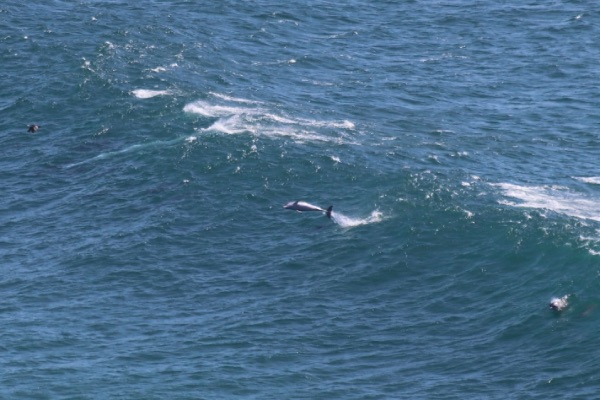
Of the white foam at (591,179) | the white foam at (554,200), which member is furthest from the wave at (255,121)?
the white foam at (591,179)

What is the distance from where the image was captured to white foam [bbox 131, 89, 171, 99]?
393ft

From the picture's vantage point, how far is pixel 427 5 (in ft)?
526

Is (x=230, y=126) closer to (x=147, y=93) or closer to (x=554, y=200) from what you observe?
(x=147, y=93)

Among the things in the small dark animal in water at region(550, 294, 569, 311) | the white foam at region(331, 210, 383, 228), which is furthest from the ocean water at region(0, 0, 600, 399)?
the small dark animal in water at region(550, 294, 569, 311)

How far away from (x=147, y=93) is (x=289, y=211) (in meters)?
28.7

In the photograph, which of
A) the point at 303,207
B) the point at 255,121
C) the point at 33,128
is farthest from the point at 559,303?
the point at 33,128

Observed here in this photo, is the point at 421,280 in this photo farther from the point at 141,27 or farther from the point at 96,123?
the point at 141,27

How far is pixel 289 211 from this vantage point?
98.3 metres

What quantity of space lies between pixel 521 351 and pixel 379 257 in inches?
631

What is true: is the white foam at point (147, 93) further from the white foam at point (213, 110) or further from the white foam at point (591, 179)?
the white foam at point (591, 179)

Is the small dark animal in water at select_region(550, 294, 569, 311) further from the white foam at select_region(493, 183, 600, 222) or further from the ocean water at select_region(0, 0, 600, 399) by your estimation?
the white foam at select_region(493, 183, 600, 222)

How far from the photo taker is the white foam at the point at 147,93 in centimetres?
11988

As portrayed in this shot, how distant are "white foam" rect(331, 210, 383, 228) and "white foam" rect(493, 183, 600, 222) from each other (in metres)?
10.0

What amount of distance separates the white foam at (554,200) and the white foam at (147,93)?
119 ft
